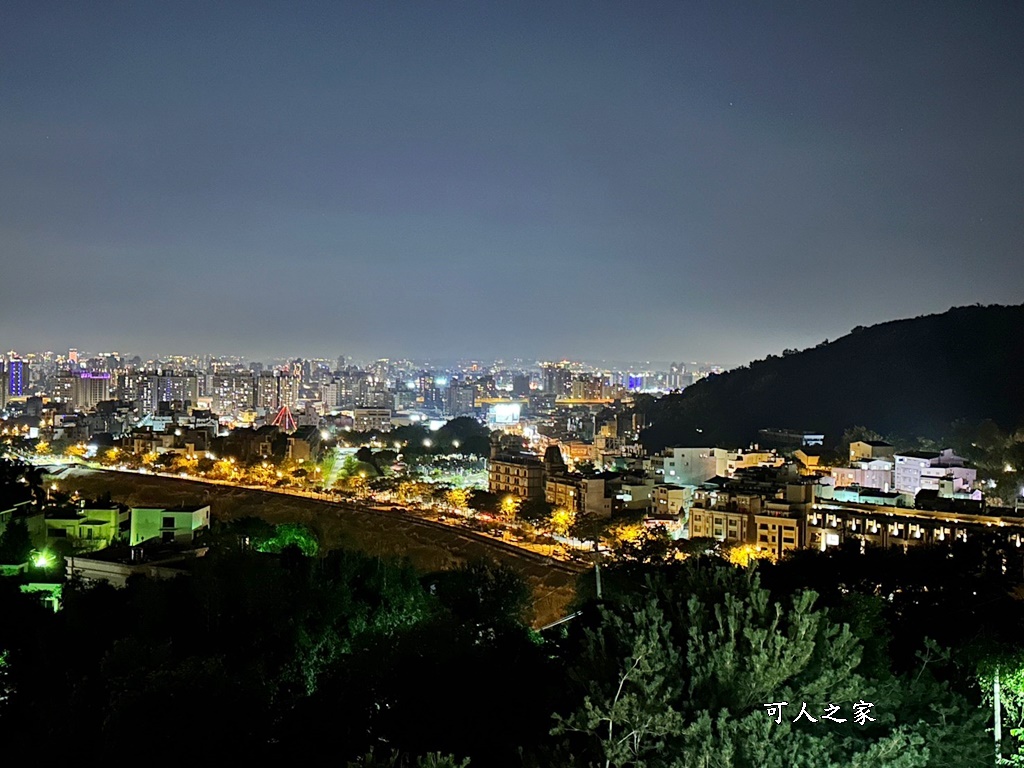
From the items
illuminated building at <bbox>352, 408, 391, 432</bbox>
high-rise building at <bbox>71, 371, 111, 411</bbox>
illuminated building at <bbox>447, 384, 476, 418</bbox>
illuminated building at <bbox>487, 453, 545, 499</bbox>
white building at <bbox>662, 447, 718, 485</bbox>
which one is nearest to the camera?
illuminated building at <bbox>487, 453, 545, 499</bbox>

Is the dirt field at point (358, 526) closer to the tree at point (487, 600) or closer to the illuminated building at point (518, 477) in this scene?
the tree at point (487, 600)

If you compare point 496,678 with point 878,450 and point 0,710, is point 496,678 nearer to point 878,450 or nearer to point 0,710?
point 0,710

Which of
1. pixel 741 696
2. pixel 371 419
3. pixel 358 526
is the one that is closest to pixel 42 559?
pixel 358 526

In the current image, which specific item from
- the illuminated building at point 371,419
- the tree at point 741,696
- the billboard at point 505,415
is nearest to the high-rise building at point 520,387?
the billboard at point 505,415

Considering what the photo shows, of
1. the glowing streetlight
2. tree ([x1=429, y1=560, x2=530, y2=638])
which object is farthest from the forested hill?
the glowing streetlight

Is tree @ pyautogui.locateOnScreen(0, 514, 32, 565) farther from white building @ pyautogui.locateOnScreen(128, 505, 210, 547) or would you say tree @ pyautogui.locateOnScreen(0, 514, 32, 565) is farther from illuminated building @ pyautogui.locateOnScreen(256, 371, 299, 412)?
illuminated building @ pyautogui.locateOnScreen(256, 371, 299, 412)

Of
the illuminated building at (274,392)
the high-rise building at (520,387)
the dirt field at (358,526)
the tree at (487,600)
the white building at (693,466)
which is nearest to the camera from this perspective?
the tree at (487,600)
